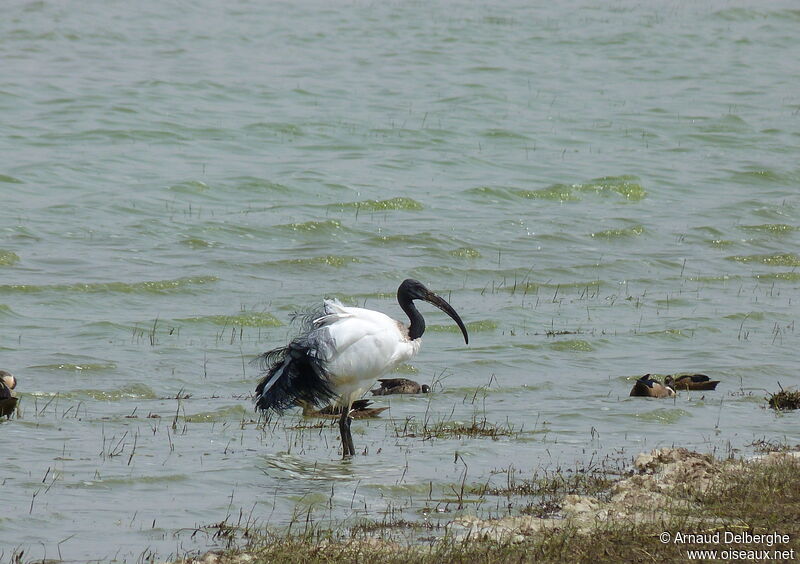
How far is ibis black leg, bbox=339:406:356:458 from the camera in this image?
27.8 feet

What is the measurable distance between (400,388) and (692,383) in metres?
2.40

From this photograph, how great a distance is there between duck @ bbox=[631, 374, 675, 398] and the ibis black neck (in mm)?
1874

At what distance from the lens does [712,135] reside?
2575 cm

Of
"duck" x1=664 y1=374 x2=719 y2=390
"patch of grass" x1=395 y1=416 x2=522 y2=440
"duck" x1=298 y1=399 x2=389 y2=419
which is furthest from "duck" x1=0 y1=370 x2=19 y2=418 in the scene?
"duck" x1=664 y1=374 x2=719 y2=390

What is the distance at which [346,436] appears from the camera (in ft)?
28.3

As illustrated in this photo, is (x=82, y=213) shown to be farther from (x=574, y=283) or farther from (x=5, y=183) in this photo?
(x=574, y=283)

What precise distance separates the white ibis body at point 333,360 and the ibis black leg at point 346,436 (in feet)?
0.05

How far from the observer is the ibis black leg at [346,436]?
8484mm

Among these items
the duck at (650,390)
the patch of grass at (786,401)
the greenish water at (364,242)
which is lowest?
the greenish water at (364,242)

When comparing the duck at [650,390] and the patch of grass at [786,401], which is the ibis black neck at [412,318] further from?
the patch of grass at [786,401]

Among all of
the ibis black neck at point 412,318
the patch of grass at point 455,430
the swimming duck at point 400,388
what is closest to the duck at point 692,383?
the patch of grass at point 455,430

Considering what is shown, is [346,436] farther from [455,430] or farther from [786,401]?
[786,401]

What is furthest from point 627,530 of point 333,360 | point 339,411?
Result: point 339,411

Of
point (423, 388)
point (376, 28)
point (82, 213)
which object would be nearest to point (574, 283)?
point (423, 388)
